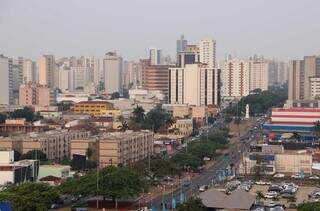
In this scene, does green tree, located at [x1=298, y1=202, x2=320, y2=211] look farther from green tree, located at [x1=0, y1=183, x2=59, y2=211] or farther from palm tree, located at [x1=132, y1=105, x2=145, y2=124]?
palm tree, located at [x1=132, y1=105, x2=145, y2=124]

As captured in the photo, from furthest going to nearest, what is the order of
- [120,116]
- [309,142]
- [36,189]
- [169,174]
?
[120,116]
[309,142]
[169,174]
[36,189]

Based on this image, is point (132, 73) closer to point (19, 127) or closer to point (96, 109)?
point (96, 109)

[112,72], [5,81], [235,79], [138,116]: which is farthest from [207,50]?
[138,116]

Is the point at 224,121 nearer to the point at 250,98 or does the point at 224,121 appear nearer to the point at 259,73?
the point at 250,98

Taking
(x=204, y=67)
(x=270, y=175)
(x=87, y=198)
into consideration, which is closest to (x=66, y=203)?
(x=87, y=198)

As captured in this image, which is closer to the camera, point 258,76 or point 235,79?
point 235,79

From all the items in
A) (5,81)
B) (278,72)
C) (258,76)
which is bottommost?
(5,81)
